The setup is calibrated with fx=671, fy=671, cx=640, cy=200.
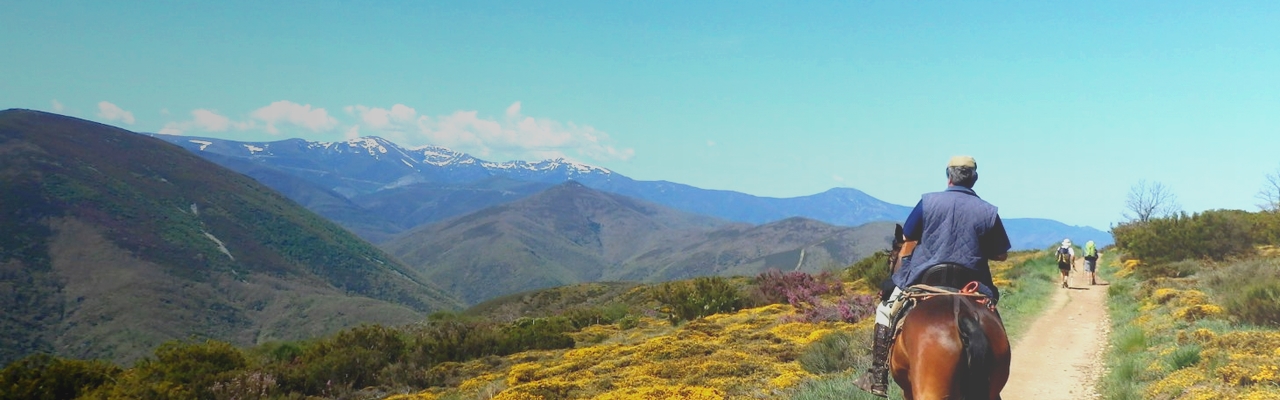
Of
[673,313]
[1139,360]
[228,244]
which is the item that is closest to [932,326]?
[1139,360]

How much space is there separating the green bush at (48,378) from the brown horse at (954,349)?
15.8m

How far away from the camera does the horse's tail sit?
481 centimetres

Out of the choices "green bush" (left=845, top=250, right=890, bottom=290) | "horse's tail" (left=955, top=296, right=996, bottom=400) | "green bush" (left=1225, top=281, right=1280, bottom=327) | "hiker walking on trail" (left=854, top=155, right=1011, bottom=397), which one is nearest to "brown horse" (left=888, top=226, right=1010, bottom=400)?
"horse's tail" (left=955, top=296, right=996, bottom=400)

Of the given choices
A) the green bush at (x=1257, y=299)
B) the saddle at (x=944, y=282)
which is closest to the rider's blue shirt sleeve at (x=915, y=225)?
the saddle at (x=944, y=282)

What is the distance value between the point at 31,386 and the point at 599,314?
600 inches

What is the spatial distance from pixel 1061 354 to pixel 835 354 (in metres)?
4.62

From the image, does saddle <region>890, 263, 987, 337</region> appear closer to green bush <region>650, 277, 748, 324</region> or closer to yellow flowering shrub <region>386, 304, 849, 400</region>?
yellow flowering shrub <region>386, 304, 849, 400</region>

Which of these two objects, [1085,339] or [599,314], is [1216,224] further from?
[599,314]

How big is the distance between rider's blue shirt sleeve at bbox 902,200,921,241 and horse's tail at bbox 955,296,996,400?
1059mm

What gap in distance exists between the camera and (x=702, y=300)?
21.9 metres

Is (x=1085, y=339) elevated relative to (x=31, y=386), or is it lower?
elevated

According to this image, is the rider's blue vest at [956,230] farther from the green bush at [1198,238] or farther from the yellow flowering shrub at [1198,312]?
the green bush at [1198,238]

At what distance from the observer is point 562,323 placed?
69.1 feet

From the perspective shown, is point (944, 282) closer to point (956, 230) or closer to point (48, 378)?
point (956, 230)
